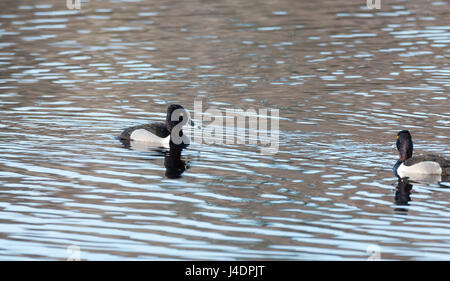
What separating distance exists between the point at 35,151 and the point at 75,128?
90.9 inches

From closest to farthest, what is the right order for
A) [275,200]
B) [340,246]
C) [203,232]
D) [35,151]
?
[340,246]
[203,232]
[275,200]
[35,151]

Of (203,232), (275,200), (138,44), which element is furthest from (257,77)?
(203,232)

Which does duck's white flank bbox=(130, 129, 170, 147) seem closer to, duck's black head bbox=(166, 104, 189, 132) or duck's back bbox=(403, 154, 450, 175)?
duck's black head bbox=(166, 104, 189, 132)

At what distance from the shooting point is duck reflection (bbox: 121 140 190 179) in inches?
708

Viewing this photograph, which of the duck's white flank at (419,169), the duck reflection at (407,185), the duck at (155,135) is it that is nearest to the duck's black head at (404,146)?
the duck's white flank at (419,169)

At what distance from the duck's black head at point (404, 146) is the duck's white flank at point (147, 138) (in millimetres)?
5837

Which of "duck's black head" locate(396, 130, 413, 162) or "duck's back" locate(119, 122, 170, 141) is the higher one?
"duck's black head" locate(396, 130, 413, 162)

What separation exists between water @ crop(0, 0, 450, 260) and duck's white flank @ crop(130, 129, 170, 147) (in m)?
0.69

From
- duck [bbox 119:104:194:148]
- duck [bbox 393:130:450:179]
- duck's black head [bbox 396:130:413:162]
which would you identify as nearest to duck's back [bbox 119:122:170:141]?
duck [bbox 119:104:194:148]

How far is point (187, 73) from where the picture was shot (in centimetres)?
2841

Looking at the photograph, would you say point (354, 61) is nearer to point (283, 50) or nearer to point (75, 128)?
point (283, 50)

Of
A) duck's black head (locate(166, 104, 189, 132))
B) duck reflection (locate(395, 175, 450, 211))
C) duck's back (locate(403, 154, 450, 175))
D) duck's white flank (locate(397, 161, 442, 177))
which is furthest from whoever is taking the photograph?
duck's black head (locate(166, 104, 189, 132))

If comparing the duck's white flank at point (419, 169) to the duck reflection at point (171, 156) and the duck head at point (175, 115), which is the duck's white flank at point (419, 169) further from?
the duck head at point (175, 115)

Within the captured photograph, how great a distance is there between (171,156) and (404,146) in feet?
17.7
